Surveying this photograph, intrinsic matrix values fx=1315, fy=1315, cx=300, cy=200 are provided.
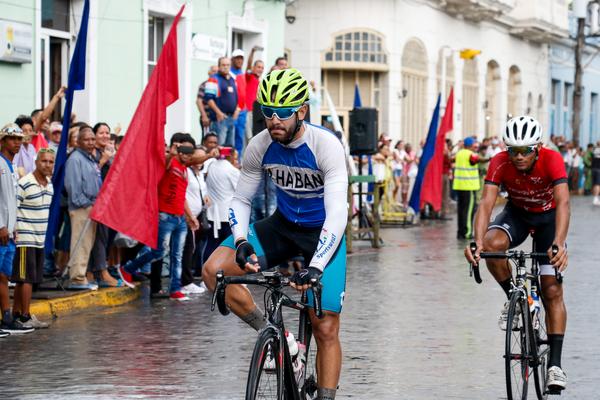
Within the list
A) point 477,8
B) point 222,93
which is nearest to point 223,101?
point 222,93

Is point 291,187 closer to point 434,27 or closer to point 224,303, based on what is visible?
point 224,303

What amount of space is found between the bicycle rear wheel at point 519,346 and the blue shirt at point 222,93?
470 inches

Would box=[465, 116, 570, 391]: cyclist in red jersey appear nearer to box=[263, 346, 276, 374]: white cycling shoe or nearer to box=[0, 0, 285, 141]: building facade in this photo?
box=[263, 346, 276, 374]: white cycling shoe

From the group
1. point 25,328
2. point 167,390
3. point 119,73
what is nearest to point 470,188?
point 119,73

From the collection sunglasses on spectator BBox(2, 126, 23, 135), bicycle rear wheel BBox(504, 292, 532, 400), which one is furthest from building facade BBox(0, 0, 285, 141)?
bicycle rear wheel BBox(504, 292, 532, 400)

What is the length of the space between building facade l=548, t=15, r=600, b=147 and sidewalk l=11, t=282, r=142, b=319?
141 feet

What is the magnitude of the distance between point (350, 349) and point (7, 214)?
10.9 feet

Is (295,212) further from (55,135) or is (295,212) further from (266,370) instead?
(55,135)

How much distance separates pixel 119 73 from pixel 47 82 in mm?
1979

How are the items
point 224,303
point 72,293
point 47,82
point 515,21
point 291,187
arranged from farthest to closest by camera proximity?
point 515,21, point 47,82, point 72,293, point 291,187, point 224,303

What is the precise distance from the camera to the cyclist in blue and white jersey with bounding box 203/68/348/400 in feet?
23.3

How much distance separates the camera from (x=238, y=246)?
7.12 metres

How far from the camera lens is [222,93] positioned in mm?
20188

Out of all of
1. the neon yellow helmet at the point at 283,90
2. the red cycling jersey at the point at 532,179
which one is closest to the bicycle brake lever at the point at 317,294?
the neon yellow helmet at the point at 283,90
